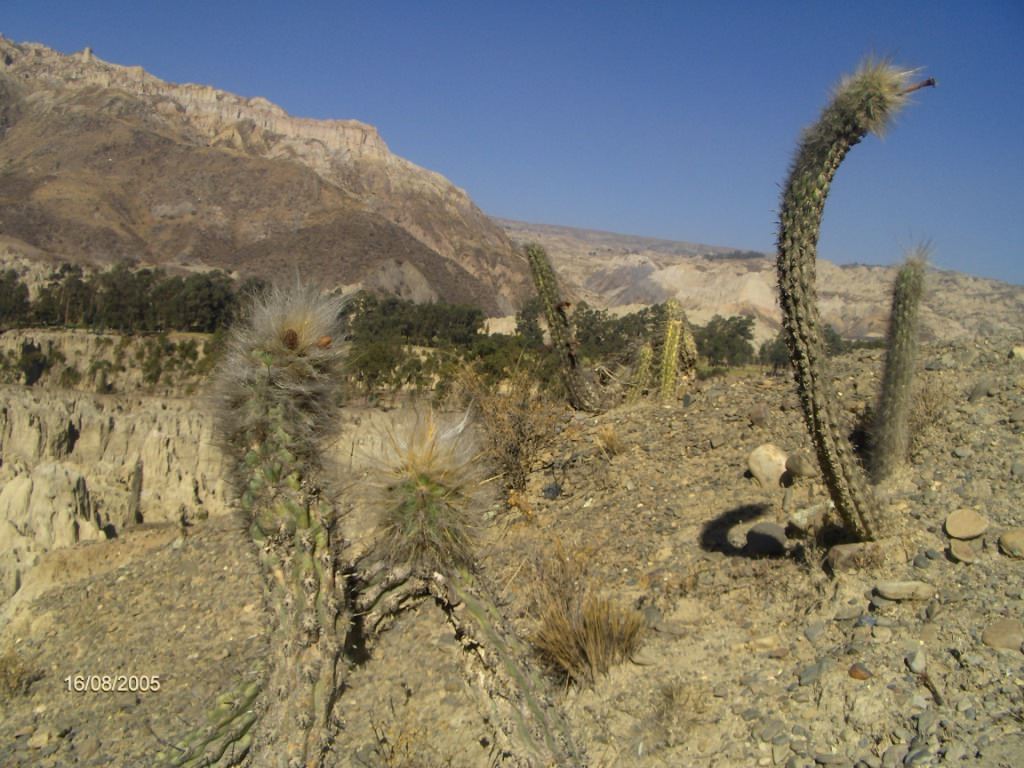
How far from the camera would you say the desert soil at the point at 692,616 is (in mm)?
4129

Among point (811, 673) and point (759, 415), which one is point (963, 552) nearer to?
point (811, 673)

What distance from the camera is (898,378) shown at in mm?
6316

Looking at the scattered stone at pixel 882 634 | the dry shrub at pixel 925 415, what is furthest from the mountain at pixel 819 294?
the scattered stone at pixel 882 634

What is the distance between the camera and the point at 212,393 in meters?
3.25

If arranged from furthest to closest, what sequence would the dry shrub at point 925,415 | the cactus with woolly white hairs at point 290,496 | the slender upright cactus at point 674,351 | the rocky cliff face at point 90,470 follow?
1. the rocky cliff face at point 90,470
2. the slender upright cactus at point 674,351
3. the dry shrub at point 925,415
4. the cactus with woolly white hairs at point 290,496

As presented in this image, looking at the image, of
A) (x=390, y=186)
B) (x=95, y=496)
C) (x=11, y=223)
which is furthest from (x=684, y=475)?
(x=390, y=186)

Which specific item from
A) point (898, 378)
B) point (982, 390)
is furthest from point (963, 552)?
point (982, 390)

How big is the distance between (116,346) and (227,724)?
3040 cm

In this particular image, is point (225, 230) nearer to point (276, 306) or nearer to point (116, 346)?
point (116, 346)

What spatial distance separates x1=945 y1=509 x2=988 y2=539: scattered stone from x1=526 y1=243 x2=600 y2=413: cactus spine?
5467 mm

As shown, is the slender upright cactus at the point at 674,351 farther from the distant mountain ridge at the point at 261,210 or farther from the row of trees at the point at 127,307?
the distant mountain ridge at the point at 261,210

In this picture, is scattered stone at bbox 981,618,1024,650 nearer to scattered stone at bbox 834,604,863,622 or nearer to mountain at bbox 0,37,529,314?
scattered stone at bbox 834,604,863,622

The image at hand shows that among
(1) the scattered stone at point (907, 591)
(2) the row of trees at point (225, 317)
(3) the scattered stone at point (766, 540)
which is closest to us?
(1) the scattered stone at point (907, 591)

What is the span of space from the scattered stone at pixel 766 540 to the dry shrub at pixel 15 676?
259 inches
